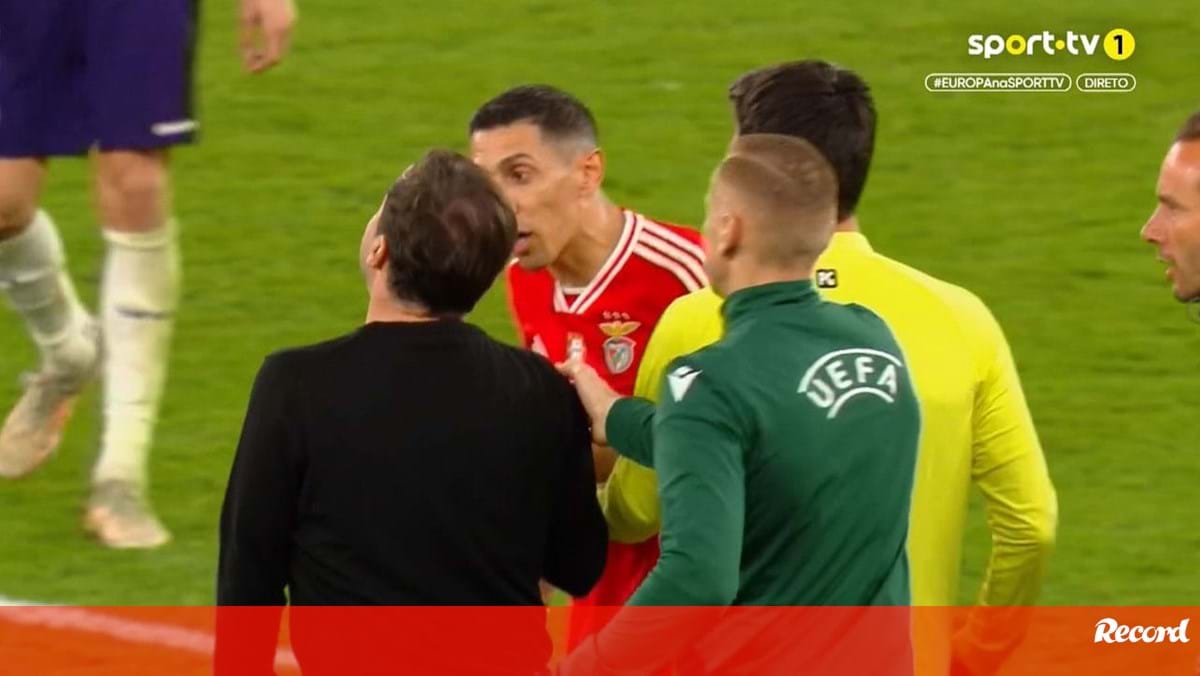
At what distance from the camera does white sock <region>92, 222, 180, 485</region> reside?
6.47 meters

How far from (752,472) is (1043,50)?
26.0 feet

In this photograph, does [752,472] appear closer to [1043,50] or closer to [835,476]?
[835,476]

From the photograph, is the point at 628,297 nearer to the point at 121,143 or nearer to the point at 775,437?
the point at 775,437

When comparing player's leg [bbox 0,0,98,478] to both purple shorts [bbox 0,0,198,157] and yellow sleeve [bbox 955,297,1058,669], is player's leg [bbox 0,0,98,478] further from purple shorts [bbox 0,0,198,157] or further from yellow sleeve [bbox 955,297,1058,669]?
yellow sleeve [bbox 955,297,1058,669]

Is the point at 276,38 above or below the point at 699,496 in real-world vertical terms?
above

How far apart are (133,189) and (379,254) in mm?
2747

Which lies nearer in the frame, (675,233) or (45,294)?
(675,233)

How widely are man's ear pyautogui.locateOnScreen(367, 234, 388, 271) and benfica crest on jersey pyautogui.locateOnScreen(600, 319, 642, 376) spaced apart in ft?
2.97

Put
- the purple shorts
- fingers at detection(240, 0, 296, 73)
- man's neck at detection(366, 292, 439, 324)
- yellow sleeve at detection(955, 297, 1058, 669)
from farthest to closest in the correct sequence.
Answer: fingers at detection(240, 0, 296, 73), the purple shorts, yellow sleeve at detection(955, 297, 1058, 669), man's neck at detection(366, 292, 439, 324)

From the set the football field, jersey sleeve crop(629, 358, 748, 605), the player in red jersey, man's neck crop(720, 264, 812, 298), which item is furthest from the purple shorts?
jersey sleeve crop(629, 358, 748, 605)

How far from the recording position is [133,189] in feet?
21.1

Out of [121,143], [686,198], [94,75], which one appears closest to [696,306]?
[121,143]

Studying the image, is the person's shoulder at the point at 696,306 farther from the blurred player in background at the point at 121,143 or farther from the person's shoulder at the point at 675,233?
the blurred player in background at the point at 121,143

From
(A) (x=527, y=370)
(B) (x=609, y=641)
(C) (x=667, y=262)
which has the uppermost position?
(C) (x=667, y=262)
